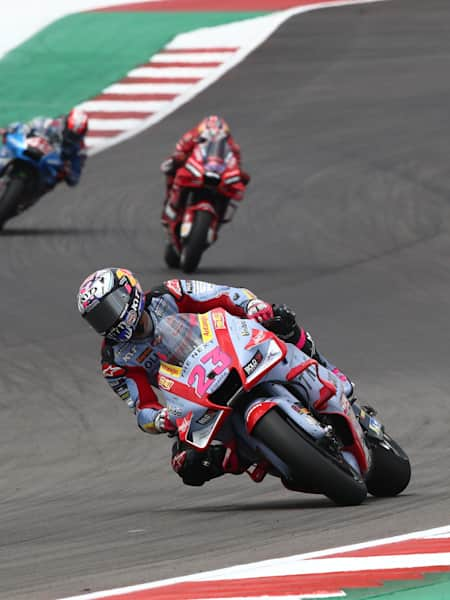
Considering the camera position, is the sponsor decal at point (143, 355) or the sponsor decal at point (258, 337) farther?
the sponsor decal at point (143, 355)

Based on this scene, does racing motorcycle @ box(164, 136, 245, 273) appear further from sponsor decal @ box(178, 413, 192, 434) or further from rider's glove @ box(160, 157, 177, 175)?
sponsor decal @ box(178, 413, 192, 434)

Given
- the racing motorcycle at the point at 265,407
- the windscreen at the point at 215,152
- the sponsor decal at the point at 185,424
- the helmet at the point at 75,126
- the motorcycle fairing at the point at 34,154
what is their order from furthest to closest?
the helmet at the point at 75,126, the motorcycle fairing at the point at 34,154, the windscreen at the point at 215,152, the sponsor decal at the point at 185,424, the racing motorcycle at the point at 265,407

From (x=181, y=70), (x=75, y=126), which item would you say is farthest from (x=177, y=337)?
(x=181, y=70)

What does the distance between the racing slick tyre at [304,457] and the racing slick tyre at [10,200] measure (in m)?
11.8

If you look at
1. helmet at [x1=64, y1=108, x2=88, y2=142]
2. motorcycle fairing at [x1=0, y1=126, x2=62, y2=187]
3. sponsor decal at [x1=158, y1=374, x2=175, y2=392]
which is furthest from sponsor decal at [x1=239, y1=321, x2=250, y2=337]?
helmet at [x1=64, y1=108, x2=88, y2=142]

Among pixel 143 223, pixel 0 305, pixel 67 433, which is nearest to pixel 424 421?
pixel 67 433

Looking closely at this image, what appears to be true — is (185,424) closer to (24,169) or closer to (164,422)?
(164,422)

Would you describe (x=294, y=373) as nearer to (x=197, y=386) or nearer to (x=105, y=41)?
(x=197, y=386)

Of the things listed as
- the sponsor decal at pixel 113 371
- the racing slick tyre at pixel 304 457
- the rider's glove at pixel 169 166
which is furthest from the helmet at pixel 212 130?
the racing slick tyre at pixel 304 457

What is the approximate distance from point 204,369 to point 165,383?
0.88 ft

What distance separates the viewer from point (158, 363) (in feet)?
25.2

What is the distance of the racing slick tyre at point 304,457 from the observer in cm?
688

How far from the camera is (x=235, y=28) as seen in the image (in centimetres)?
2655

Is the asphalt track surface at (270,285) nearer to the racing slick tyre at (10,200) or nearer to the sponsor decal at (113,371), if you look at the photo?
the racing slick tyre at (10,200)
